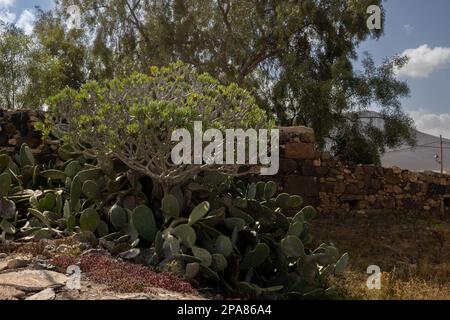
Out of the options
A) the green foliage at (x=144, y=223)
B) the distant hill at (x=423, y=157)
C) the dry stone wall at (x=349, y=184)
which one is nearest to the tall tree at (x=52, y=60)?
the dry stone wall at (x=349, y=184)

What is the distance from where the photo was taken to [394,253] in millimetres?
7570

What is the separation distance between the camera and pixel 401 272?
6.26m

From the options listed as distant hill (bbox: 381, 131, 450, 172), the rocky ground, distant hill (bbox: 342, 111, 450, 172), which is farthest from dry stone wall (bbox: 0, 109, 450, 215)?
distant hill (bbox: 381, 131, 450, 172)

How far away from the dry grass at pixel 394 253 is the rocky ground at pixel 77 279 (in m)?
2.00

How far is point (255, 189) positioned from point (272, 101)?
23.2ft

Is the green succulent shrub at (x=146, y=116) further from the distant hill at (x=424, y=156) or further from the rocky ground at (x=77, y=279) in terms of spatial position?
the distant hill at (x=424, y=156)

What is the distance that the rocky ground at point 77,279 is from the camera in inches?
137

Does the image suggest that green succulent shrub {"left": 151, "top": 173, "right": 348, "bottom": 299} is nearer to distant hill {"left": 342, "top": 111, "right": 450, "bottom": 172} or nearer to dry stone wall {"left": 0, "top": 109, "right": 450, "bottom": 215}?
dry stone wall {"left": 0, "top": 109, "right": 450, "bottom": 215}

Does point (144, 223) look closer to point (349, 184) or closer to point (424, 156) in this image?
point (349, 184)

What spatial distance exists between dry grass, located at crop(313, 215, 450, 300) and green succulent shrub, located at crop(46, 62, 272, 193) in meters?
1.98

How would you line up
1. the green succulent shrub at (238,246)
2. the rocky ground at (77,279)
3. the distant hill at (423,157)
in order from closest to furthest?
the rocky ground at (77,279), the green succulent shrub at (238,246), the distant hill at (423,157)

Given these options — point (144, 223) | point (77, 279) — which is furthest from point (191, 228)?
point (77, 279)
